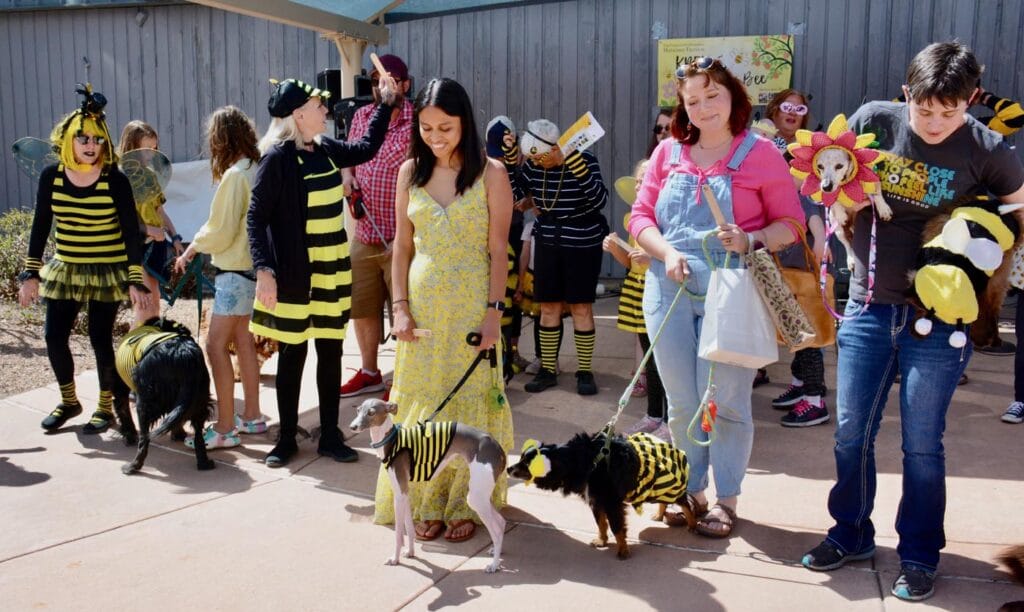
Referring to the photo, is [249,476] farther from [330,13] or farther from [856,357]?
[330,13]

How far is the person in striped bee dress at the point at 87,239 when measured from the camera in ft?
17.7

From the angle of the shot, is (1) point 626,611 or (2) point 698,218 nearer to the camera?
(1) point 626,611

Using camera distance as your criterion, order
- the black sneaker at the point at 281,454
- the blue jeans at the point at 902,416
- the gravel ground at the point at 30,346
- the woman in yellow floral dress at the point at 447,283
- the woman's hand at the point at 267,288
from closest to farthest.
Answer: the blue jeans at the point at 902,416
the woman in yellow floral dress at the point at 447,283
the woman's hand at the point at 267,288
the black sneaker at the point at 281,454
the gravel ground at the point at 30,346

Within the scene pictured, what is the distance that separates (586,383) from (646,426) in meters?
0.94

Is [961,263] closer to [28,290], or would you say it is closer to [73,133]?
[73,133]

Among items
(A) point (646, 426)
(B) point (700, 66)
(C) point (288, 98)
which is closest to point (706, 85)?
(B) point (700, 66)

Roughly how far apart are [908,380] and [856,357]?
20cm

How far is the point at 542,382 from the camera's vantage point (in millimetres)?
6461

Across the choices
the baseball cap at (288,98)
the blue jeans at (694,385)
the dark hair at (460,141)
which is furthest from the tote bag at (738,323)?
the baseball cap at (288,98)

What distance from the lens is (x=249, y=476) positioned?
16.0ft

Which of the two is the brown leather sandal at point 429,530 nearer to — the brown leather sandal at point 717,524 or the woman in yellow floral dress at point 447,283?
the woman in yellow floral dress at point 447,283

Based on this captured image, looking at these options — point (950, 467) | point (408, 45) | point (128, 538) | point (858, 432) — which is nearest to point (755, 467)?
point (950, 467)

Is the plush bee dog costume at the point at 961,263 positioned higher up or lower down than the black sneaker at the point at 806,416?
higher up

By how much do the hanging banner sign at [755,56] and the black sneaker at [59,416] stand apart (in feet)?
21.1
